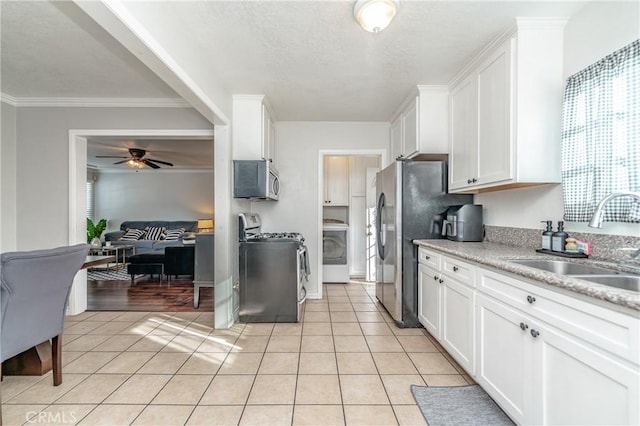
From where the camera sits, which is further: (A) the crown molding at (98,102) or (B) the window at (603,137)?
(A) the crown molding at (98,102)

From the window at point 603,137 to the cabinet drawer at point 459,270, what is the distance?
0.67 m

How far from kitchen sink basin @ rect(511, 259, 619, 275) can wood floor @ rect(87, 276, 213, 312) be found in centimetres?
328

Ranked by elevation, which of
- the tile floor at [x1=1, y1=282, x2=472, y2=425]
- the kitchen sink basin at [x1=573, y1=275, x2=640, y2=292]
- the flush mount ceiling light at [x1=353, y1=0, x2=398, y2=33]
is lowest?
the tile floor at [x1=1, y1=282, x2=472, y2=425]

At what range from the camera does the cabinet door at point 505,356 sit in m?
1.33

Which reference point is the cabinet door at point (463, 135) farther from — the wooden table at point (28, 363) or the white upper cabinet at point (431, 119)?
the wooden table at point (28, 363)

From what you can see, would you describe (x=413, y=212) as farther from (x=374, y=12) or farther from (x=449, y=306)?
(x=374, y=12)

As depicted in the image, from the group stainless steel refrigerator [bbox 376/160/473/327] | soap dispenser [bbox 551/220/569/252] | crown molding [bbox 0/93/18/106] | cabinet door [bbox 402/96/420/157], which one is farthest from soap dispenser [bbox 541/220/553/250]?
crown molding [bbox 0/93/18/106]

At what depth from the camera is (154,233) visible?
7289mm

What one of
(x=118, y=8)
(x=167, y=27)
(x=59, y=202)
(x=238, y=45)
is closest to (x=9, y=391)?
(x=59, y=202)

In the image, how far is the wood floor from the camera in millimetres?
3555

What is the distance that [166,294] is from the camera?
4176mm

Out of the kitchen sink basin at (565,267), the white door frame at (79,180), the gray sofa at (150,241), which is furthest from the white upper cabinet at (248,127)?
the gray sofa at (150,241)

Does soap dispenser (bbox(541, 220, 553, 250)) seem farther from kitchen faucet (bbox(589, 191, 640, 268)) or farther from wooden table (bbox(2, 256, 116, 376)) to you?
wooden table (bbox(2, 256, 116, 376))

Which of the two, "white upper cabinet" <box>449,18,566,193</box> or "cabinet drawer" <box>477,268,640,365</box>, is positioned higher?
"white upper cabinet" <box>449,18,566,193</box>
